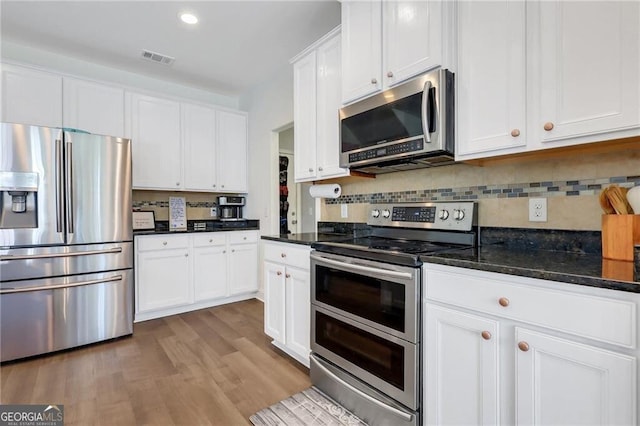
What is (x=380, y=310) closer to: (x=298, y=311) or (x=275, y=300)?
(x=298, y=311)

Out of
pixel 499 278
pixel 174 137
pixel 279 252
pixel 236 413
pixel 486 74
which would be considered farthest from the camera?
pixel 174 137

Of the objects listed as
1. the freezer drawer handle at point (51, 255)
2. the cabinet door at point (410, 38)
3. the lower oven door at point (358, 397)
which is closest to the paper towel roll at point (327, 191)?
the cabinet door at point (410, 38)

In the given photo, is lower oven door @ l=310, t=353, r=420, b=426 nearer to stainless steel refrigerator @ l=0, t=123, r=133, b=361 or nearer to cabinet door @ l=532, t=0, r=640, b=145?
cabinet door @ l=532, t=0, r=640, b=145

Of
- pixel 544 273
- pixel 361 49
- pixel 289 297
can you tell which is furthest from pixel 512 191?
pixel 289 297

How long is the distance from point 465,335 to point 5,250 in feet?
10.4

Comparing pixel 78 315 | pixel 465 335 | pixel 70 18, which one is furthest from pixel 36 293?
pixel 465 335

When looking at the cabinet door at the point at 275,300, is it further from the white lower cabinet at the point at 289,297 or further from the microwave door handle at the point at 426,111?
the microwave door handle at the point at 426,111

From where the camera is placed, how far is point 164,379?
208 centimetres

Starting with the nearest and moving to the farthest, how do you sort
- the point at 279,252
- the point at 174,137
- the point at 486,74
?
the point at 486,74
the point at 279,252
the point at 174,137

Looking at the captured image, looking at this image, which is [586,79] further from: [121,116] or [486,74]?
[121,116]

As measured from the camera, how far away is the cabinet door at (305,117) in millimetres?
2439

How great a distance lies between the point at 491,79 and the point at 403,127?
457 millimetres

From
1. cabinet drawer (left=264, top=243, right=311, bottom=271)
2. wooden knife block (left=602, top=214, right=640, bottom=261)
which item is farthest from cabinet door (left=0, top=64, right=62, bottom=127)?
wooden knife block (left=602, top=214, right=640, bottom=261)

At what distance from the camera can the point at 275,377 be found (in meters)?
2.09
